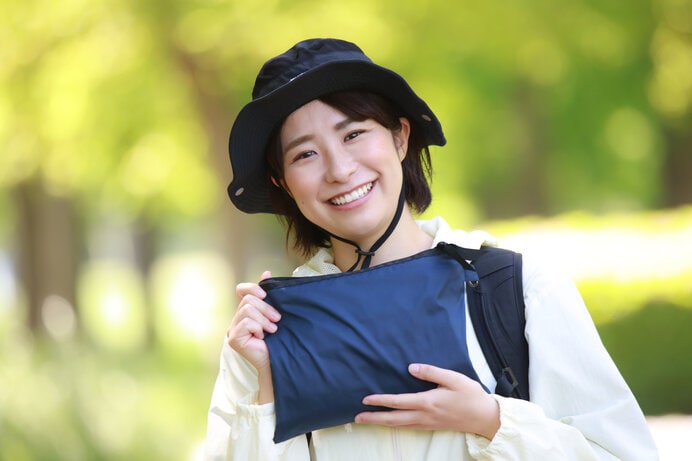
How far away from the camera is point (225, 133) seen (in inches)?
408

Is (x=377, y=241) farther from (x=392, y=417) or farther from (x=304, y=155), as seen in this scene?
(x=392, y=417)

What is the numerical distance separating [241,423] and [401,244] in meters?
0.61

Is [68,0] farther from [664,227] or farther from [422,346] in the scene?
[422,346]

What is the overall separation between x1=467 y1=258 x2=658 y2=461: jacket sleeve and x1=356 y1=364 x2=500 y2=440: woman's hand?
0.04 meters

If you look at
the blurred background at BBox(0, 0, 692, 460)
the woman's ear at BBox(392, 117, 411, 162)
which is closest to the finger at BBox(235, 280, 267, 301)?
the woman's ear at BBox(392, 117, 411, 162)

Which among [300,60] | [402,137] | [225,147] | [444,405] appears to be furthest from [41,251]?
[444,405]

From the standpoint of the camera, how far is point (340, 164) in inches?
88.7

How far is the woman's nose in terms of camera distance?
2.24 meters

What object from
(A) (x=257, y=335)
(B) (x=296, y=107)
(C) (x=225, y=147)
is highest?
(C) (x=225, y=147)

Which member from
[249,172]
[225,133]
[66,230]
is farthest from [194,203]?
[249,172]

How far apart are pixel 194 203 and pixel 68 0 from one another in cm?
638

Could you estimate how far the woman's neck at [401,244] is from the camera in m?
2.44

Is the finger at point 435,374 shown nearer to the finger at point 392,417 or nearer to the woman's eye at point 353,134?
the finger at point 392,417

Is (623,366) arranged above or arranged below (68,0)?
below
